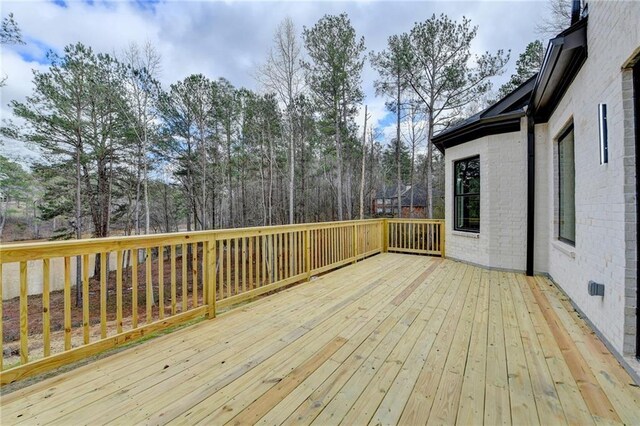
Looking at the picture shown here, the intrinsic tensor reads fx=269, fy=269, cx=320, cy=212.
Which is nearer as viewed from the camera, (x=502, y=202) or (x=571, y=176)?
(x=571, y=176)

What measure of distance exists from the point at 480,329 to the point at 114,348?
3.26 meters

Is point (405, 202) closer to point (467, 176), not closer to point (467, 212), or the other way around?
point (467, 176)

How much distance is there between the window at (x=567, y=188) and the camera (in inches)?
138

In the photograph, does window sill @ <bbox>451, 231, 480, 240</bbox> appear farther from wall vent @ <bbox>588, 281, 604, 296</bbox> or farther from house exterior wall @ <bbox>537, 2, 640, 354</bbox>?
wall vent @ <bbox>588, 281, 604, 296</bbox>

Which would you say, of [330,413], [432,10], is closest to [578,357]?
[330,413]

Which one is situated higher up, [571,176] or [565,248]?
[571,176]

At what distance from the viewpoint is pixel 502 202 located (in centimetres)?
500

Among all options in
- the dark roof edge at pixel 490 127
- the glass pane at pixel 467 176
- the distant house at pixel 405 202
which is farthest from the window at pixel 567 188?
the distant house at pixel 405 202

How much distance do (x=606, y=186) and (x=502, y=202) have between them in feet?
9.43

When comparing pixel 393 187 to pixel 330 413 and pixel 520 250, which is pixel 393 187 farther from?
pixel 330 413

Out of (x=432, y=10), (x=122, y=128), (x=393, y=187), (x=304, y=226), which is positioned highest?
(x=432, y=10)


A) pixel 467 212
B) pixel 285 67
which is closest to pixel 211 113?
pixel 285 67

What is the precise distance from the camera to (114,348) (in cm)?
221

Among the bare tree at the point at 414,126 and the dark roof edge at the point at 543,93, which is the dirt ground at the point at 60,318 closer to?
the dark roof edge at the point at 543,93
